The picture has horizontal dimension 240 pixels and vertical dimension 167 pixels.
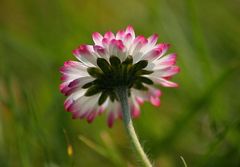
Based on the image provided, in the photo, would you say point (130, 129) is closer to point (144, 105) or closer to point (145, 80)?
point (145, 80)

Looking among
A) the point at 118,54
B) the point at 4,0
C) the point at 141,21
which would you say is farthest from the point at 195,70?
the point at 4,0

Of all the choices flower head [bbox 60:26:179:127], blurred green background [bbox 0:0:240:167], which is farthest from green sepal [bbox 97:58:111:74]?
blurred green background [bbox 0:0:240:167]

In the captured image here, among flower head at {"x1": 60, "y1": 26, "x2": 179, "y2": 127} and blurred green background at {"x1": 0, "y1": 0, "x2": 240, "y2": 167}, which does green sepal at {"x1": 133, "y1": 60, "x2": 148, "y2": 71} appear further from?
blurred green background at {"x1": 0, "y1": 0, "x2": 240, "y2": 167}

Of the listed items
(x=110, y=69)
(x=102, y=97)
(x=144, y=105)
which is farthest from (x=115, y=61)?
(x=144, y=105)

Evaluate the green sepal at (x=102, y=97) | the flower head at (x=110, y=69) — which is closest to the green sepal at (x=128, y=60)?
the flower head at (x=110, y=69)

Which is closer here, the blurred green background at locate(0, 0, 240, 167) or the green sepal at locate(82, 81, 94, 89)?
the green sepal at locate(82, 81, 94, 89)

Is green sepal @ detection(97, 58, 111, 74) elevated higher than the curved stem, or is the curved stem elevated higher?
green sepal @ detection(97, 58, 111, 74)

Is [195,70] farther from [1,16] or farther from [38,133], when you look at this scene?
[1,16]
